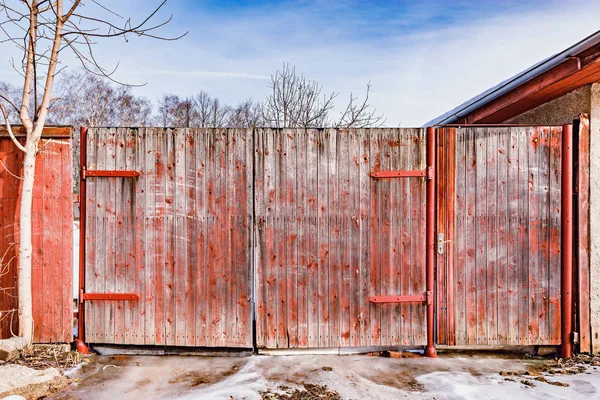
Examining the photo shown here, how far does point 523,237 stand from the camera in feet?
11.4

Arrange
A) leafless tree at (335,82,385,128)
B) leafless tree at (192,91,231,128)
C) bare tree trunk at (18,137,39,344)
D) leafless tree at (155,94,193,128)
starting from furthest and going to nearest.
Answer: leafless tree at (192,91,231,128) → leafless tree at (155,94,193,128) → leafless tree at (335,82,385,128) → bare tree trunk at (18,137,39,344)

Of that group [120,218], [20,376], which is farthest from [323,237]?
[20,376]

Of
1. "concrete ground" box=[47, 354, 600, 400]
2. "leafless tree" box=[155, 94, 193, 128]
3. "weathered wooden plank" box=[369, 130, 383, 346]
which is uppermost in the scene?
"leafless tree" box=[155, 94, 193, 128]

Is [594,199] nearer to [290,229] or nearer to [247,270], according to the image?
[290,229]

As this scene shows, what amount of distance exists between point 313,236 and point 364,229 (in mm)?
499

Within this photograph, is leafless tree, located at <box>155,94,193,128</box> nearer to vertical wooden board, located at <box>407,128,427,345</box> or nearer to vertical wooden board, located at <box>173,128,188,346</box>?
vertical wooden board, located at <box>173,128,188,346</box>

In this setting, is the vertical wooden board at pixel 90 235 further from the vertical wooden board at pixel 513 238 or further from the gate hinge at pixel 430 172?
the vertical wooden board at pixel 513 238

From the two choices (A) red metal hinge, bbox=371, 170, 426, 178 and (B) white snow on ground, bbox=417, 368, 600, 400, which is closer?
(B) white snow on ground, bbox=417, 368, 600, 400

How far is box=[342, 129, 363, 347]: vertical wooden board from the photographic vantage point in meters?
3.46

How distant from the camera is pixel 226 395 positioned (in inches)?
105

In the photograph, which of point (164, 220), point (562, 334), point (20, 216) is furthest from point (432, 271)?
point (20, 216)

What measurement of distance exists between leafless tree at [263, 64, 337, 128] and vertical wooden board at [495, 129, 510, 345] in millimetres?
8956

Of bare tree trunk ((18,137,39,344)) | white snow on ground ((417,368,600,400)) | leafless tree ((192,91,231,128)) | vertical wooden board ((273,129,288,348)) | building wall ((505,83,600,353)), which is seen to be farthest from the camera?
leafless tree ((192,91,231,128))


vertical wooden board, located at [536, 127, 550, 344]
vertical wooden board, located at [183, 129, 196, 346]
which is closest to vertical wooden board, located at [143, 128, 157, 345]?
vertical wooden board, located at [183, 129, 196, 346]
